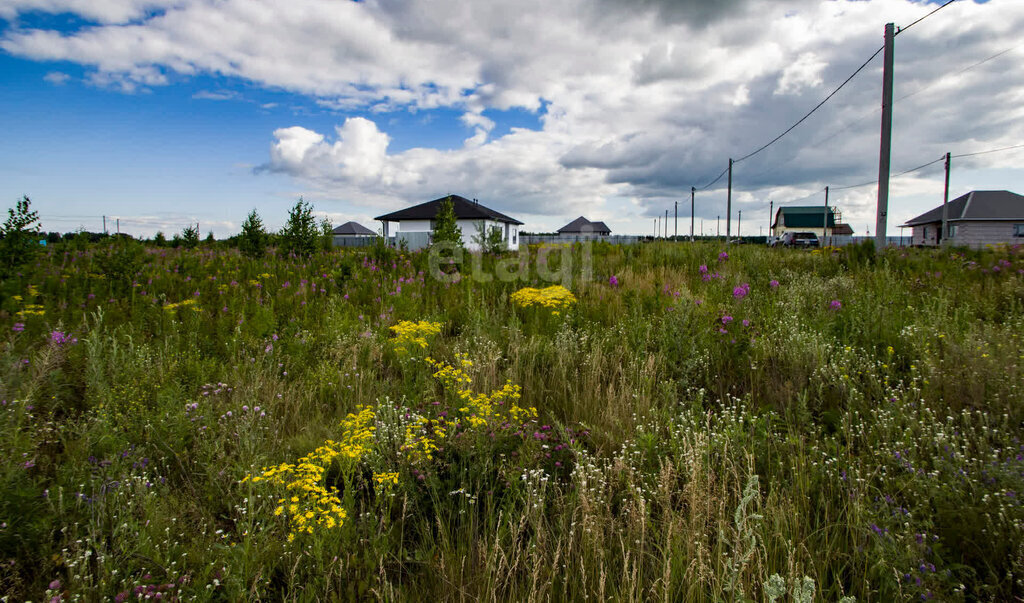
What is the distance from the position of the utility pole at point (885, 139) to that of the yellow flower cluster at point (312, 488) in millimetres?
10825

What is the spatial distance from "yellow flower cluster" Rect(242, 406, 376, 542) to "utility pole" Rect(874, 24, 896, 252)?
1082 centimetres

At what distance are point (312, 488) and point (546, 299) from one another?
14.3ft

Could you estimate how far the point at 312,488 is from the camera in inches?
73.6

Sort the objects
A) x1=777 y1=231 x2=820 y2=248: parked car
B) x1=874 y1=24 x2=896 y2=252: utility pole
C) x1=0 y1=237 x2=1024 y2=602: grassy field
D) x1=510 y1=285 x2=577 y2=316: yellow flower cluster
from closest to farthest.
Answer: x1=0 y1=237 x2=1024 y2=602: grassy field < x1=510 y1=285 x2=577 y2=316: yellow flower cluster < x1=874 y1=24 x2=896 y2=252: utility pole < x1=777 y1=231 x2=820 y2=248: parked car

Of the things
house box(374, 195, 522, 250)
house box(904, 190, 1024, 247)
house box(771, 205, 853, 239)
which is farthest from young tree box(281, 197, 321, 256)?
house box(771, 205, 853, 239)

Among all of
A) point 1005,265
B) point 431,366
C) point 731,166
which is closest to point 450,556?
point 431,366

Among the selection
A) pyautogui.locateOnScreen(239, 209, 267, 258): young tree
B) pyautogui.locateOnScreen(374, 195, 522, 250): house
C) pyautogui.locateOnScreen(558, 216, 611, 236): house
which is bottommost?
pyautogui.locateOnScreen(239, 209, 267, 258): young tree

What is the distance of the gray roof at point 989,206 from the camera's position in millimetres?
39969

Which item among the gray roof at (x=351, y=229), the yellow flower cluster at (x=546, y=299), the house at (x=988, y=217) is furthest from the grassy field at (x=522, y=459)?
the gray roof at (x=351, y=229)

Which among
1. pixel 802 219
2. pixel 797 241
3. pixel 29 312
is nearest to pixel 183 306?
pixel 29 312

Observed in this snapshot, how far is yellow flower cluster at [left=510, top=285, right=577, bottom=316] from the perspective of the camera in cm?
582

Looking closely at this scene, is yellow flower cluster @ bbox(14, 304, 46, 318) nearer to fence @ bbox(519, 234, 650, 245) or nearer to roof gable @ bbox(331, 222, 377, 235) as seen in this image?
fence @ bbox(519, 234, 650, 245)

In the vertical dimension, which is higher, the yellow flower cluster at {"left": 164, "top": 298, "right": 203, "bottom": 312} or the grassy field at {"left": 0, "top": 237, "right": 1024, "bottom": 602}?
the yellow flower cluster at {"left": 164, "top": 298, "right": 203, "bottom": 312}

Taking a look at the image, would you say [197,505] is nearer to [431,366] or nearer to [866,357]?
[431,366]
